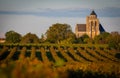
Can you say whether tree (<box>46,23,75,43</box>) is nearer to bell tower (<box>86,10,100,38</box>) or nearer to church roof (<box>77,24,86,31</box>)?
bell tower (<box>86,10,100,38</box>)

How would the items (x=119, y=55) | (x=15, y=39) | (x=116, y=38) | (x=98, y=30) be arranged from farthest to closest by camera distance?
(x=98, y=30), (x=15, y=39), (x=116, y=38), (x=119, y=55)

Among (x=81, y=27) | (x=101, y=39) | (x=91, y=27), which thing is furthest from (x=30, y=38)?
(x=81, y=27)

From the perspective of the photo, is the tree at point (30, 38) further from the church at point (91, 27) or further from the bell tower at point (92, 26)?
the bell tower at point (92, 26)

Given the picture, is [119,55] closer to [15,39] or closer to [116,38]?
[116,38]

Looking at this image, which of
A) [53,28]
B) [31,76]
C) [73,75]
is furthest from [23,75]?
[53,28]

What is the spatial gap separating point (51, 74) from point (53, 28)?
400 ft

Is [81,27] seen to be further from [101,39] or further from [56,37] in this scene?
[101,39]

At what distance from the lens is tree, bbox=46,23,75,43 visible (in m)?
119

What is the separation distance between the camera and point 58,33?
411ft

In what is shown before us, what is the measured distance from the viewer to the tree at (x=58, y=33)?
119194mm

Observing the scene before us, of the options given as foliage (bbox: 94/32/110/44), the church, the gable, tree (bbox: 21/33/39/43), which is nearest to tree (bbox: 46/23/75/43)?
tree (bbox: 21/33/39/43)

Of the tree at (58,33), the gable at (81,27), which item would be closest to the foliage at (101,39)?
the tree at (58,33)

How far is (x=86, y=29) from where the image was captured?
152125mm

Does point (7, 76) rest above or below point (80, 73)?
above
